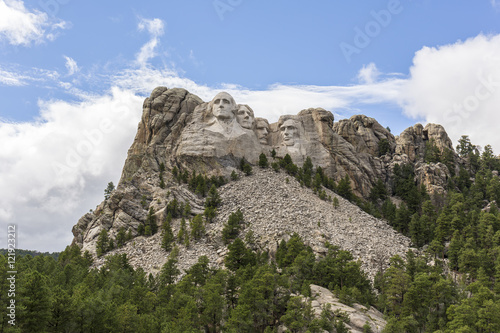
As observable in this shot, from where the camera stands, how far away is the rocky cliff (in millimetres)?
86375

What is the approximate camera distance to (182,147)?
112250 mm

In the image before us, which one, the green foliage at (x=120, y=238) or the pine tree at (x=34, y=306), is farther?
the green foliage at (x=120, y=238)

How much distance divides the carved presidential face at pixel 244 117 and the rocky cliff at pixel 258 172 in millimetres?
253

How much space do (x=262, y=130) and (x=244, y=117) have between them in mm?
7253

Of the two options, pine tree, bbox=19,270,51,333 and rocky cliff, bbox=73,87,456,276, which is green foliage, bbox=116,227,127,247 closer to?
rocky cliff, bbox=73,87,456,276

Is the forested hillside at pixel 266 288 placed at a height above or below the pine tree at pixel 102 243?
below

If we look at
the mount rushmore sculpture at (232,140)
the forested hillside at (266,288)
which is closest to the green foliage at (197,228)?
the forested hillside at (266,288)

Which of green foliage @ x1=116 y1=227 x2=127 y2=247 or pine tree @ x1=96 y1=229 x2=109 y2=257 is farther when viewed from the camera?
green foliage @ x1=116 y1=227 x2=127 y2=247

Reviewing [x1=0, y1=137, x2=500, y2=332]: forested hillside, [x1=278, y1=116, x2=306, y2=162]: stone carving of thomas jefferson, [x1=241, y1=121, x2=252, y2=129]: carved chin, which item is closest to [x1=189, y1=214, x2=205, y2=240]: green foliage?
[x1=0, y1=137, x2=500, y2=332]: forested hillside

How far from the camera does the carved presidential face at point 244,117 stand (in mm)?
121069

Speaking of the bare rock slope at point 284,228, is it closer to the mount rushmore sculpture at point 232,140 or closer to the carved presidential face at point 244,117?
the mount rushmore sculpture at point 232,140

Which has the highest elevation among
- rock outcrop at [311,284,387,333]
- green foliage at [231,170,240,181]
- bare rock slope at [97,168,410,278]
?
green foliage at [231,170,240,181]

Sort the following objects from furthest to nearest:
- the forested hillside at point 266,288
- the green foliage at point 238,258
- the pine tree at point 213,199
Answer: the pine tree at point 213,199 → the green foliage at point 238,258 → the forested hillside at point 266,288

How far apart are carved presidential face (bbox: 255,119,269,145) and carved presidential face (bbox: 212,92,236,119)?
365 inches
